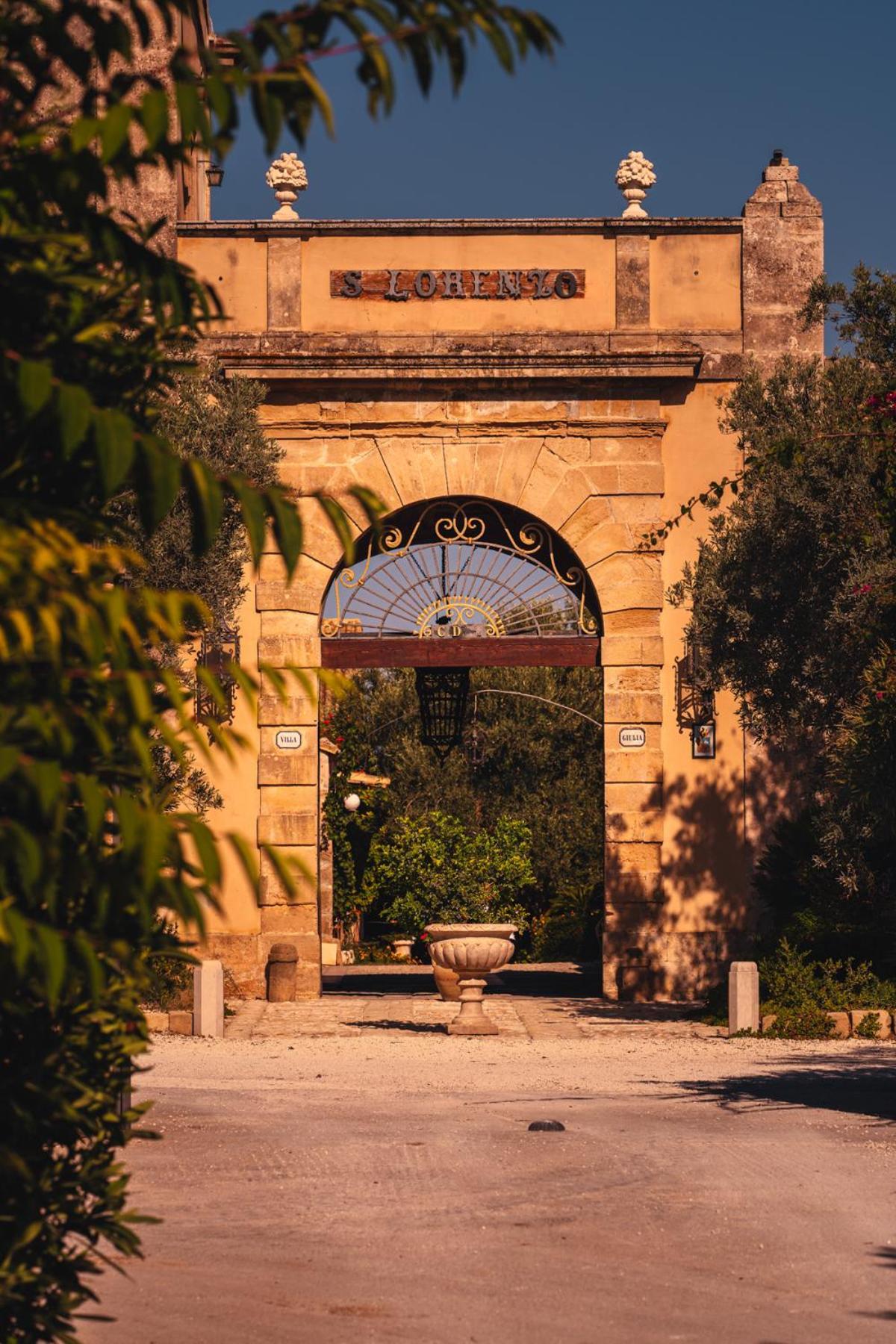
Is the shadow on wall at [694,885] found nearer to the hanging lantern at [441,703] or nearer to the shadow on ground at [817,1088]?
the hanging lantern at [441,703]

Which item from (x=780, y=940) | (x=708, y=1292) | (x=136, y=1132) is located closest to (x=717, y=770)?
Result: (x=780, y=940)

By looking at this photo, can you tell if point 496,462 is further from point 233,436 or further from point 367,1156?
point 367,1156

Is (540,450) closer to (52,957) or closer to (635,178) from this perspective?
(635,178)

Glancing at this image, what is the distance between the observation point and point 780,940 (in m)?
17.3

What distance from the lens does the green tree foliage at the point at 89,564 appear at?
3152 millimetres

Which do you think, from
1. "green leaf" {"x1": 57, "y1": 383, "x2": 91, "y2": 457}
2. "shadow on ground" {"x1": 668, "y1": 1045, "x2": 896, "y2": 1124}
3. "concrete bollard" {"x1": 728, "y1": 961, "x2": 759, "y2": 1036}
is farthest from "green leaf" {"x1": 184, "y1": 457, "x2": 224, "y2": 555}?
"concrete bollard" {"x1": 728, "y1": 961, "x2": 759, "y2": 1036}

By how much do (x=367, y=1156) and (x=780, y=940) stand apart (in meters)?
8.47

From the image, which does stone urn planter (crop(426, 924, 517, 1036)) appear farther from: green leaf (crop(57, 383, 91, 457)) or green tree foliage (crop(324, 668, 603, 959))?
green leaf (crop(57, 383, 91, 457))

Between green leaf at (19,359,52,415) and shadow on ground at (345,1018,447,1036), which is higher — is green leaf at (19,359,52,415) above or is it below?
above

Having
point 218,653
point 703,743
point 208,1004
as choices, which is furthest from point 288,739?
point 703,743

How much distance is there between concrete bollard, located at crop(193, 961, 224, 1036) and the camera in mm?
16172

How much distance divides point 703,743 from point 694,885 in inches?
59.4

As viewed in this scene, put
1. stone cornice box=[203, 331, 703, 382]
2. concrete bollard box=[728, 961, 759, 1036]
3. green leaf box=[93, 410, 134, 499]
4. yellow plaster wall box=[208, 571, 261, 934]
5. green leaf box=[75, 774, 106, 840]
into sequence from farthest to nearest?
stone cornice box=[203, 331, 703, 382] < yellow plaster wall box=[208, 571, 261, 934] < concrete bollard box=[728, 961, 759, 1036] < green leaf box=[93, 410, 134, 499] < green leaf box=[75, 774, 106, 840]

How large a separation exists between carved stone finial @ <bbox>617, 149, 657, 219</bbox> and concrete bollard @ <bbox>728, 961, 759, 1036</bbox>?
9283 millimetres
